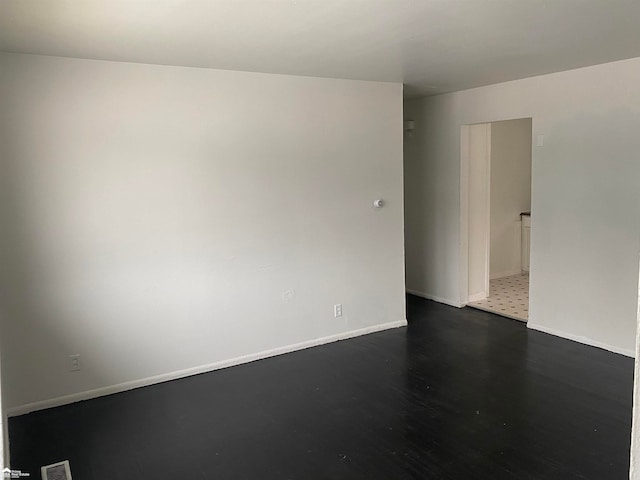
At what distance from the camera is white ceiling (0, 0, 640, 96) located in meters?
2.57

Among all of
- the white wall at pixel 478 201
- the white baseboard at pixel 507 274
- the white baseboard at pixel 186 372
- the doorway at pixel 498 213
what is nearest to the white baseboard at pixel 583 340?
the doorway at pixel 498 213

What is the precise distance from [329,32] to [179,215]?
182 cm

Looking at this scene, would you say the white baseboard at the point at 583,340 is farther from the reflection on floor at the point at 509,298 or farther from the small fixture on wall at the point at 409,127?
the small fixture on wall at the point at 409,127

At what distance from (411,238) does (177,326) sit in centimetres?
341

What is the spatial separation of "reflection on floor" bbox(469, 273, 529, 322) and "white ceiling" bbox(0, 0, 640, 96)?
2.64 metres

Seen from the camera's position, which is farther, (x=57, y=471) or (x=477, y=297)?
(x=477, y=297)

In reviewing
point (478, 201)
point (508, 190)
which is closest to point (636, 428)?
point (478, 201)

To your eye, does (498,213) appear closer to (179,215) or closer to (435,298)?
(435,298)

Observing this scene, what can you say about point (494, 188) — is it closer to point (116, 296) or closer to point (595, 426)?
point (595, 426)

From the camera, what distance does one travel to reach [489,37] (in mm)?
3262

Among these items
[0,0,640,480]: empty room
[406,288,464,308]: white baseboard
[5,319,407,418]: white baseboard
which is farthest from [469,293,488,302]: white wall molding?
[5,319,407,418]: white baseboard

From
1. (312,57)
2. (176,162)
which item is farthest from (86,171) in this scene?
(312,57)

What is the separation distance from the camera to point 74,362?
3.73m

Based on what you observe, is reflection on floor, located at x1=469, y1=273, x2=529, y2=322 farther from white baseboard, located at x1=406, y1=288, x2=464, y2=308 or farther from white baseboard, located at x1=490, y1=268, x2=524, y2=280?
white baseboard, located at x1=406, y1=288, x2=464, y2=308
